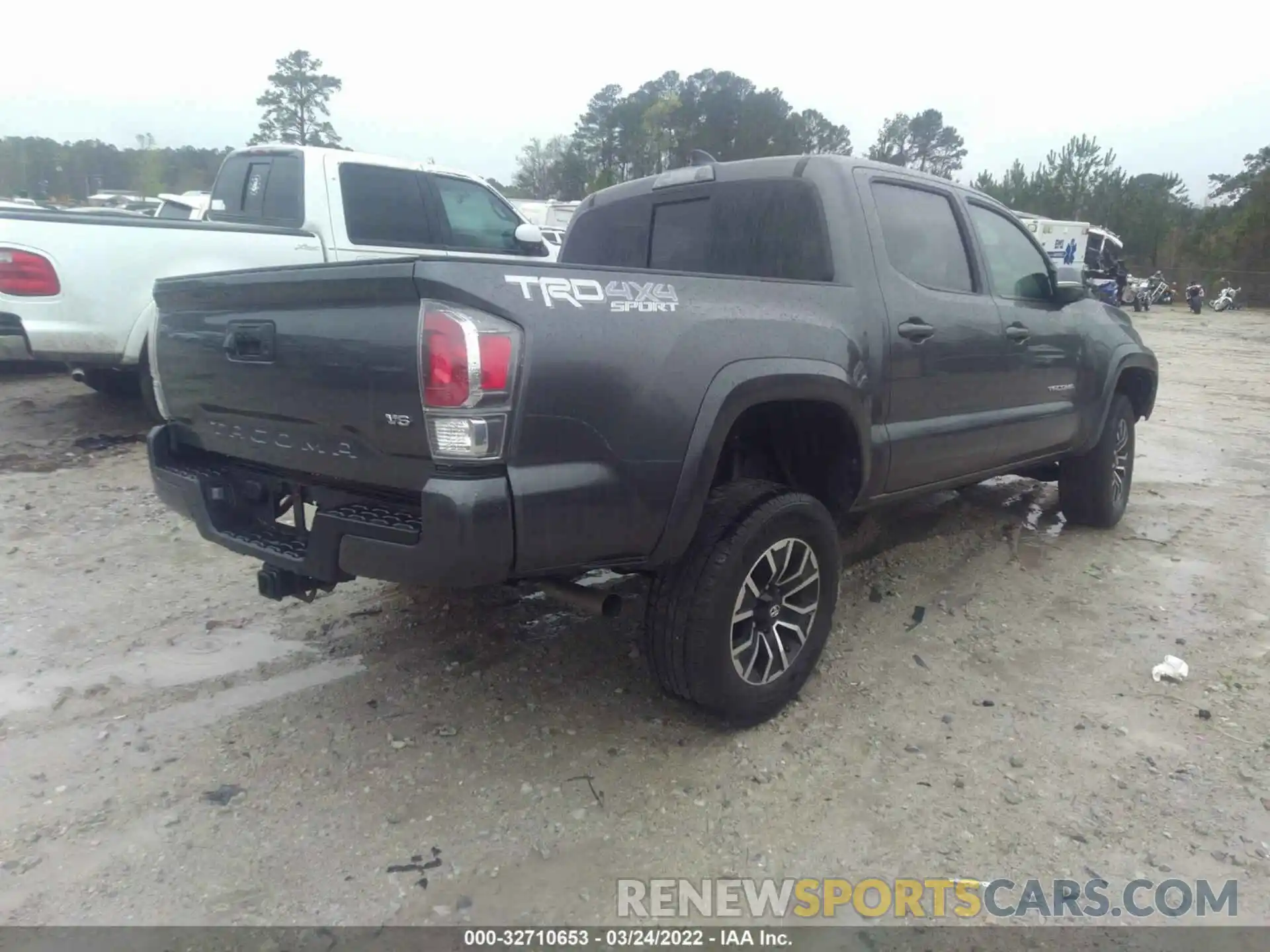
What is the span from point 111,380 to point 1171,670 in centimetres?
715

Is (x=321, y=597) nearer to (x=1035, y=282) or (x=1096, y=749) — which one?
(x=1096, y=749)

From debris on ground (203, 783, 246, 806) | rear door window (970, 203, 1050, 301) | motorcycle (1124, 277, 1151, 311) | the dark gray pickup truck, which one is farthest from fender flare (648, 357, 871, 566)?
motorcycle (1124, 277, 1151, 311)

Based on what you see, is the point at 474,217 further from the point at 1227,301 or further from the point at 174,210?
the point at 1227,301

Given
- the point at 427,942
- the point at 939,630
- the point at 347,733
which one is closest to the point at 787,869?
the point at 427,942

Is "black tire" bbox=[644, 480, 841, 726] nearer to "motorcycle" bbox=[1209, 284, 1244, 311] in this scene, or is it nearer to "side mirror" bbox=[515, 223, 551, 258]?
"side mirror" bbox=[515, 223, 551, 258]

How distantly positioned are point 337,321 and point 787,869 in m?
1.96

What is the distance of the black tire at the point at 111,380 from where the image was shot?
6.80 meters

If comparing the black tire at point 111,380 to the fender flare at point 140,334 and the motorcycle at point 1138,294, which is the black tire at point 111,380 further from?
the motorcycle at point 1138,294

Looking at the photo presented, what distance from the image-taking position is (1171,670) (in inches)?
142

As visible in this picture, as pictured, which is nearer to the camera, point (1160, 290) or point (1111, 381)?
point (1111, 381)

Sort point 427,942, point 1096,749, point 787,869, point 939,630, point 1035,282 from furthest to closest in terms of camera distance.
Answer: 1. point 1035,282
2. point 939,630
3. point 1096,749
4. point 787,869
5. point 427,942

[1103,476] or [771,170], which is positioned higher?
[771,170]

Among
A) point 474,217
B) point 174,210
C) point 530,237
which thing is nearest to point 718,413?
point 530,237

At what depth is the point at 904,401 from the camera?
3.59m
